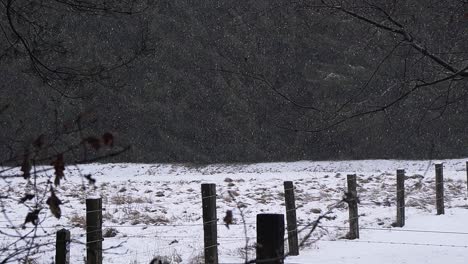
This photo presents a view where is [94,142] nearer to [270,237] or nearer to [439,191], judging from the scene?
[270,237]

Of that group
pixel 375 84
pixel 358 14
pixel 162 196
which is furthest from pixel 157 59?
pixel 358 14

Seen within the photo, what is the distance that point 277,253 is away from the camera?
3.44 metres

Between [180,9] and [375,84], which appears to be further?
[180,9]

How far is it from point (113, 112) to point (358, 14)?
45583mm

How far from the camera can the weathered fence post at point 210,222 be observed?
7473 mm

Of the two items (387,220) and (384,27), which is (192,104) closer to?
(387,220)

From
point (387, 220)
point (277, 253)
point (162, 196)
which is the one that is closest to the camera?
point (277, 253)

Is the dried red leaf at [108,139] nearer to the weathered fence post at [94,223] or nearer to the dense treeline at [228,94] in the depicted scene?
the weathered fence post at [94,223]

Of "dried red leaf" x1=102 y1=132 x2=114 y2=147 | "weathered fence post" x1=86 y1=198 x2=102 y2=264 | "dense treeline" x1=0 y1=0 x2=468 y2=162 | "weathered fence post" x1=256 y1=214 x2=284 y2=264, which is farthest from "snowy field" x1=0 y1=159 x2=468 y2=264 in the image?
"dense treeline" x1=0 y1=0 x2=468 y2=162

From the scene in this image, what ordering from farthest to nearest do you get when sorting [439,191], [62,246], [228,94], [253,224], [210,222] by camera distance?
1. [228,94]
2. [439,191]
3. [253,224]
4. [210,222]
5. [62,246]

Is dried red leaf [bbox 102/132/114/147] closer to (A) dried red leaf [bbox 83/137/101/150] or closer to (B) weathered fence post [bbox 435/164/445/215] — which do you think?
(A) dried red leaf [bbox 83/137/101/150]

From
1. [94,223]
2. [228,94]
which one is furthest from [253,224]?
[228,94]

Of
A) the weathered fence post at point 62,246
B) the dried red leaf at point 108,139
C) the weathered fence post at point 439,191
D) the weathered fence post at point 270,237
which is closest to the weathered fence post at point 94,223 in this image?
the weathered fence post at point 62,246

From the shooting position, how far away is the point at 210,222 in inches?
294
